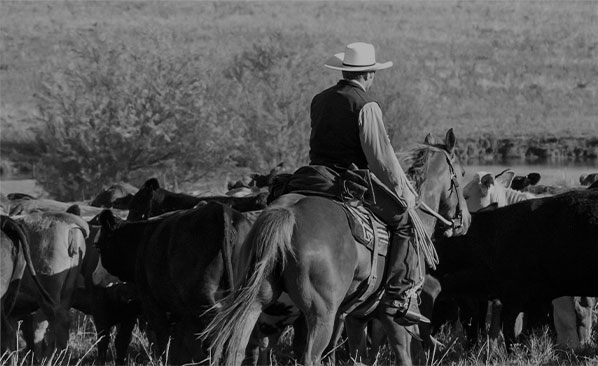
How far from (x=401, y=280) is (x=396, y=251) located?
8.9 inches

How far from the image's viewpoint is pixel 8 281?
10945 mm

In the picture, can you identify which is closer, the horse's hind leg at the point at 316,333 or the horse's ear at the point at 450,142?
the horse's hind leg at the point at 316,333

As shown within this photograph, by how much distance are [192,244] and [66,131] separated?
25050mm

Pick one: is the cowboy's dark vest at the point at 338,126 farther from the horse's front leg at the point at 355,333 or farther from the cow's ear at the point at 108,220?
the cow's ear at the point at 108,220

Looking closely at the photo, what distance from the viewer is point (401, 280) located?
8.76m

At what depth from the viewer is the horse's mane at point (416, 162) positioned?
31.0ft

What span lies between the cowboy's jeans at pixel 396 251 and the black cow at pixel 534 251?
3029mm

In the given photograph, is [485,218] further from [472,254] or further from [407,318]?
[407,318]

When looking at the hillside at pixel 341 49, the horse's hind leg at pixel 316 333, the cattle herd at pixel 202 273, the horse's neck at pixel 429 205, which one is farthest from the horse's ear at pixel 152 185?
the hillside at pixel 341 49

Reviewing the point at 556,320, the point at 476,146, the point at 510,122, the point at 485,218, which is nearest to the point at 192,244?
the point at 485,218

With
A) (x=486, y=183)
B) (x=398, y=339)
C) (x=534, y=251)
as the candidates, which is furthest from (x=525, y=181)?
(x=398, y=339)

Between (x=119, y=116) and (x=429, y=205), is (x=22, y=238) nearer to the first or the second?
(x=429, y=205)

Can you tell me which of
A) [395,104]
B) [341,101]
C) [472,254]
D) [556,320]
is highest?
[341,101]

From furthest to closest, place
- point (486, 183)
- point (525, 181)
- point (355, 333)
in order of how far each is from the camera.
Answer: point (525, 181) < point (486, 183) < point (355, 333)
